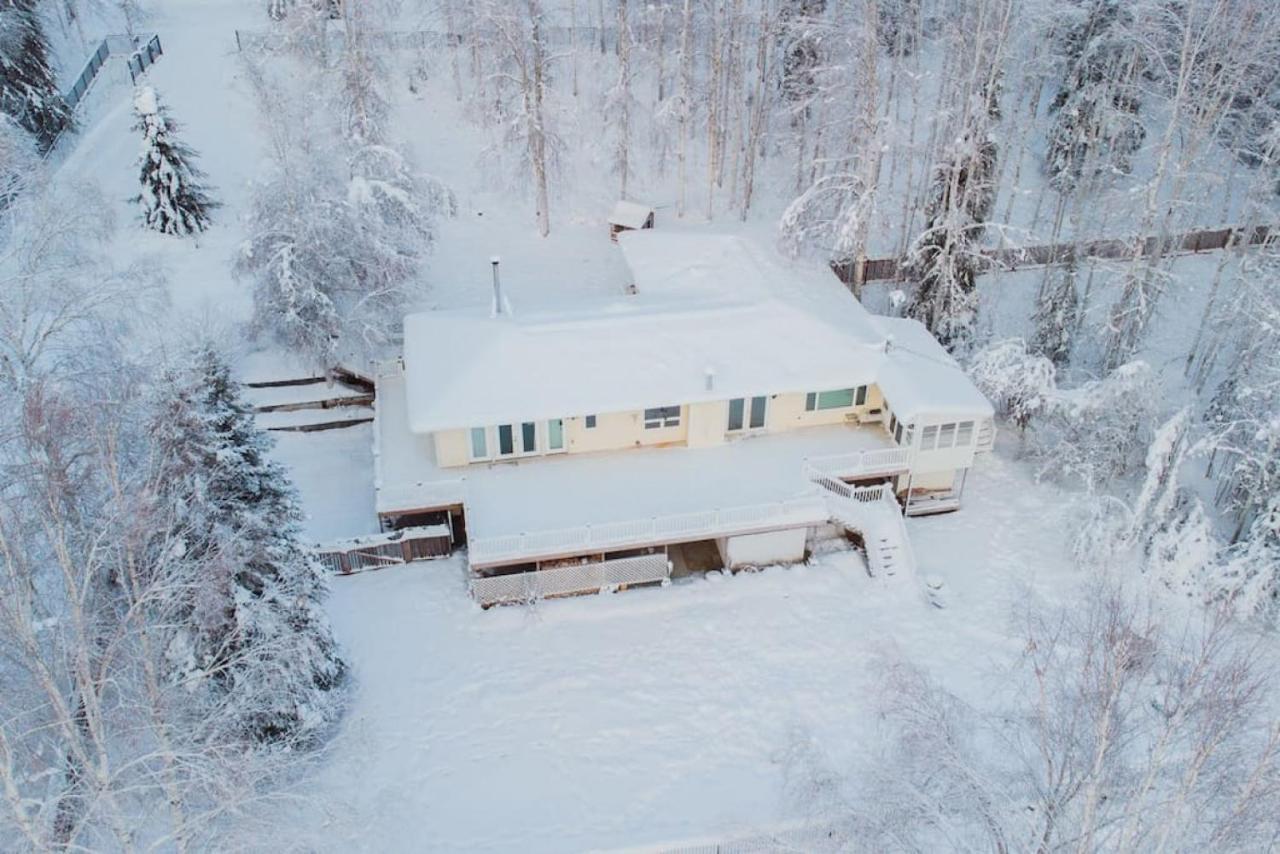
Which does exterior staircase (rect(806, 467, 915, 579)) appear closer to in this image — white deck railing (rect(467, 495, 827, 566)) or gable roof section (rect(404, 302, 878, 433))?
white deck railing (rect(467, 495, 827, 566))

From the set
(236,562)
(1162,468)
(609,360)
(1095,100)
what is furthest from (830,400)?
(1095,100)

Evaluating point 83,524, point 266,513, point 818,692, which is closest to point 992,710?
point 818,692

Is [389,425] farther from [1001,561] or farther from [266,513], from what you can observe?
[1001,561]

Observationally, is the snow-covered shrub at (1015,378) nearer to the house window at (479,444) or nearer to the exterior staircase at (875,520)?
the exterior staircase at (875,520)

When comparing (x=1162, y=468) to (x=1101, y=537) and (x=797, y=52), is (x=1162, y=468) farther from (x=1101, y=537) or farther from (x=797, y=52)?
(x=797, y=52)

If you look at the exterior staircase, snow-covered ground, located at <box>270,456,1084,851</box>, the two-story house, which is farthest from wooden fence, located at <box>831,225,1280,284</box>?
snow-covered ground, located at <box>270,456,1084,851</box>

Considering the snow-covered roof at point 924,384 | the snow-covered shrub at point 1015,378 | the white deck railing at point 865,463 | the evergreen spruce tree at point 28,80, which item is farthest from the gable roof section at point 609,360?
the evergreen spruce tree at point 28,80
